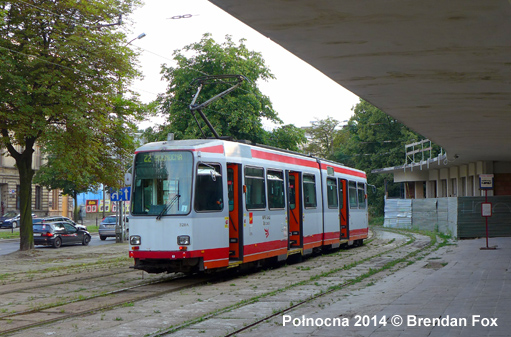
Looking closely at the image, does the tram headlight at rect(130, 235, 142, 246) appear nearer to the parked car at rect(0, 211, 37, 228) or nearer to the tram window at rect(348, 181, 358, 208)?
the tram window at rect(348, 181, 358, 208)

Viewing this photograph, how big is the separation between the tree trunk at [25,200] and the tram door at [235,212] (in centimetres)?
1279

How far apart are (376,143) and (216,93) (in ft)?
85.8

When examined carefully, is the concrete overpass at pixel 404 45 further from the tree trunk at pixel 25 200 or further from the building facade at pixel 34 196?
the building facade at pixel 34 196

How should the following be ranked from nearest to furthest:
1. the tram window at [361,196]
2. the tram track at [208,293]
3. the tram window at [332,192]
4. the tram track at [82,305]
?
1. the tram track at [82,305]
2. the tram track at [208,293]
3. the tram window at [332,192]
4. the tram window at [361,196]

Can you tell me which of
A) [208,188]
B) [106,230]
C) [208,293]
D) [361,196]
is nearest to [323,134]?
[106,230]

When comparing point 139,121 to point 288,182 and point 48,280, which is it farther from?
point 48,280

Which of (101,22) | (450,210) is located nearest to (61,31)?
(101,22)

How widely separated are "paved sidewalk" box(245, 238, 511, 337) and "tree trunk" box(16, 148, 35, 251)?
15565 mm

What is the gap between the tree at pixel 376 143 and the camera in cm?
6184

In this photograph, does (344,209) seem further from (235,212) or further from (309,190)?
(235,212)

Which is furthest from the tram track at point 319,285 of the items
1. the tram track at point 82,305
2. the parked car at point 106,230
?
the parked car at point 106,230

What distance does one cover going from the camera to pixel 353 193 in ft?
87.9

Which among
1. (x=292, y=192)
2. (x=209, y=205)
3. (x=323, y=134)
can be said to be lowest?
(x=209, y=205)

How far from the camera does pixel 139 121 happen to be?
90.7 ft
